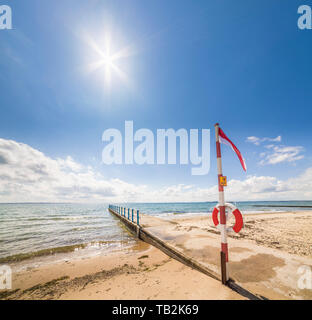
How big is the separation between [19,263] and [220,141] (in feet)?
32.4

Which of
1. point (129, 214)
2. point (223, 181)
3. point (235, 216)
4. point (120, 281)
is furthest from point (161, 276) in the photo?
point (129, 214)

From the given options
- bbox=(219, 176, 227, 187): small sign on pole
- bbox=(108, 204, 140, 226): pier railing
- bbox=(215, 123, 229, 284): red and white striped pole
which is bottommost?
bbox=(108, 204, 140, 226): pier railing

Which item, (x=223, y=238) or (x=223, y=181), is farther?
(x=223, y=181)

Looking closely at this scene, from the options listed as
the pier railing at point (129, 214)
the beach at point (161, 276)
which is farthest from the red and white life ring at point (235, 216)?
the pier railing at point (129, 214)

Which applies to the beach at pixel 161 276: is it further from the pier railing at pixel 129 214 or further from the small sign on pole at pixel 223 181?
the pier railing at pixel 129 214

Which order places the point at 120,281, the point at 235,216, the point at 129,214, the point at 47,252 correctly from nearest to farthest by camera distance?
the point at 235,216, the point at 120,281, the point at 47,252, the point at 129,214

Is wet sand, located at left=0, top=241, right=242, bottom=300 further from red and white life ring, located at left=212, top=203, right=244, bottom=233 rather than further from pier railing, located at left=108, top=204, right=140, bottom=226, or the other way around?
pier railing, located at left=108, top=204, right=140, bottom=226

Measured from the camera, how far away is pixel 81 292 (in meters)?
3.79

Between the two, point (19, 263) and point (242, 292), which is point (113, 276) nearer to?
Result: point (242, 292)

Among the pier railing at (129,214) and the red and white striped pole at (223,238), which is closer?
the red and white striped pole at (223,238)

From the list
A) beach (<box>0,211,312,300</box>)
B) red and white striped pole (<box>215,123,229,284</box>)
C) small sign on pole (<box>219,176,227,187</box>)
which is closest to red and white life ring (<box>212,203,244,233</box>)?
red and white striped pole (<box>215,123,229,284</box>)

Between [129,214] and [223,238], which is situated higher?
[223,238]

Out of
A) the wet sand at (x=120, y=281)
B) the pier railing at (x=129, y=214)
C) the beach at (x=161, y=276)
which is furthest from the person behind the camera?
the pier railing at (x=129, y=214)

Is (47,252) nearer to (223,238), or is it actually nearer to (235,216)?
(223,238)
